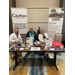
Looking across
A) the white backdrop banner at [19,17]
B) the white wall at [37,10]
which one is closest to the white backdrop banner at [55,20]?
the white wall at [37,10]

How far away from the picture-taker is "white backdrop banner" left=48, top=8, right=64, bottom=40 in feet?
11.4

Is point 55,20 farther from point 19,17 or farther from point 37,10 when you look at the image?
point 19,17

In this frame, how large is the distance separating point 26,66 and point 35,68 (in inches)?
12.4

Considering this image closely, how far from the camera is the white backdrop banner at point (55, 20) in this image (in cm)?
349

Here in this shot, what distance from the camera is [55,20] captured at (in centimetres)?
359

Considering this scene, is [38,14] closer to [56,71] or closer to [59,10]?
[59,10]

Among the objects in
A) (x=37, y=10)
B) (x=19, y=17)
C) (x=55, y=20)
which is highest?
(x=37, y=10)

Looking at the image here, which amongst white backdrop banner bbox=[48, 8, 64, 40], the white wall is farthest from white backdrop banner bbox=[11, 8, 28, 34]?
white backdrop banner bbox=[48, 8, 64, 40]

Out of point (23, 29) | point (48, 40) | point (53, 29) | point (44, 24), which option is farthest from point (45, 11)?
point (48, 40)

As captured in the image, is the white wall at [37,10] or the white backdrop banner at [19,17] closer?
the white backdrop banner at [19,17]

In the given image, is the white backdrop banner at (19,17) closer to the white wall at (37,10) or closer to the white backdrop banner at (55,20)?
the white wall at (37,10)

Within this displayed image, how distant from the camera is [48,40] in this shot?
206 cm

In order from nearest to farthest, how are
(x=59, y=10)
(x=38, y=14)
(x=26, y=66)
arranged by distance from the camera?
(x=26, y=66) → (x=59, y=10) → (x=38, y=14)

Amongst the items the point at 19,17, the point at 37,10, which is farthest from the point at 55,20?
the point at 19,17
